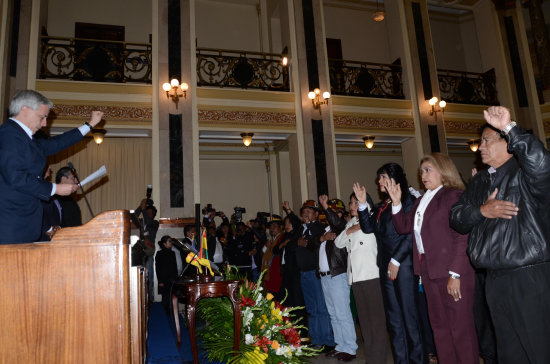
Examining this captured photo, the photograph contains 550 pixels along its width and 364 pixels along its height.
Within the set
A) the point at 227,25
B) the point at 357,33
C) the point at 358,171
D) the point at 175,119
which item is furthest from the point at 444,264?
the point at 357,33

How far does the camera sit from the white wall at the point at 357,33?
39.6ft

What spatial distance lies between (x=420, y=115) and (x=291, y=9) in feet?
13.1

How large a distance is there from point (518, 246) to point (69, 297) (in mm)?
2001

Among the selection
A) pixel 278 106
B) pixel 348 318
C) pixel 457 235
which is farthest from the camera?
pixel 278 106

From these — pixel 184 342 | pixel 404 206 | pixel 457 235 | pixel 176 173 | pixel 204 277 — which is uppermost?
pixel 176 173

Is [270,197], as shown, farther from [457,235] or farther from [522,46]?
[457,235]

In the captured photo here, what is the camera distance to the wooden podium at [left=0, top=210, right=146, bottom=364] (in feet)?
3.68

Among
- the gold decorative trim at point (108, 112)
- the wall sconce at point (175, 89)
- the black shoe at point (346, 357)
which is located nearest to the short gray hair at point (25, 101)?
the black shoe at point (346, 357)

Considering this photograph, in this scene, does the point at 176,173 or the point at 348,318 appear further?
the point at 176,173

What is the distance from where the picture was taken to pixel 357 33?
12.3 metres

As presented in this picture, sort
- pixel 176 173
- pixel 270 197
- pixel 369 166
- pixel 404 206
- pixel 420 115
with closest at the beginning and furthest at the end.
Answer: pixel 404 206, pixel 176 173, pixel 420 115, pixel 270 197, pixel 369 166

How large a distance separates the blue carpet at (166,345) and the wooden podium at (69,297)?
235 centimetres

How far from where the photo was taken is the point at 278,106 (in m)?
8.50

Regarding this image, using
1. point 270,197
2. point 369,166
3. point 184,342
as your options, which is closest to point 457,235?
point 184,342
